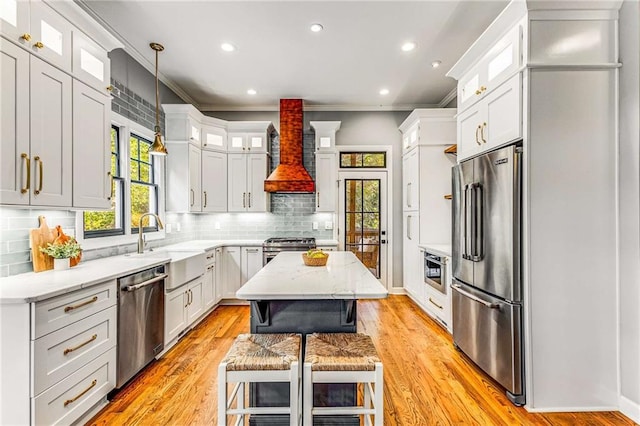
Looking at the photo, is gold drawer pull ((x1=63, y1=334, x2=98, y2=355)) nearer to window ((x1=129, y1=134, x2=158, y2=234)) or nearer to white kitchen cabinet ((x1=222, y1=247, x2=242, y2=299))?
window ((x1=129, y1=134, x2=158, y2=234))

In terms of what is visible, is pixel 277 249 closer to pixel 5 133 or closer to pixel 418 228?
pixel 418 228

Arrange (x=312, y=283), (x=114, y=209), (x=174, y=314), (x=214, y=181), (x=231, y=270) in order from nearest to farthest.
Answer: (x=312, y=283), (x=174, y=314), (x=114, y=209), (x=231, y=270), (x=214, y=181)

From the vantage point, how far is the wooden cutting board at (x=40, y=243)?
7.09 ft

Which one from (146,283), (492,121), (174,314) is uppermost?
(492,121)

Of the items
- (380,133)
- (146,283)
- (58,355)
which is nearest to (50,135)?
(146,283)

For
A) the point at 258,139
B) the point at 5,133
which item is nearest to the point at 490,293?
the point at 5,133

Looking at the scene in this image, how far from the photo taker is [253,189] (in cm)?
486

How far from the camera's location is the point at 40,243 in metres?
2.21

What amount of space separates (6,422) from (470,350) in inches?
123

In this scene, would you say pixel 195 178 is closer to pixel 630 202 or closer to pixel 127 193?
pixel 127 193

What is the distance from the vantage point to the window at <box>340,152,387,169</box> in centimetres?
523

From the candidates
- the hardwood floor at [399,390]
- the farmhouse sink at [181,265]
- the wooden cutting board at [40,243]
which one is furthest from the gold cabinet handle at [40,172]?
the hardwood floor at [399,390]

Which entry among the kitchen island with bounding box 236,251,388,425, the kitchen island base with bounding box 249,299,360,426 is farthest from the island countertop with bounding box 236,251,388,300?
the kitchen island base with bounding box 249,299,360,426

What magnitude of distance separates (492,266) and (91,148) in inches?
124
